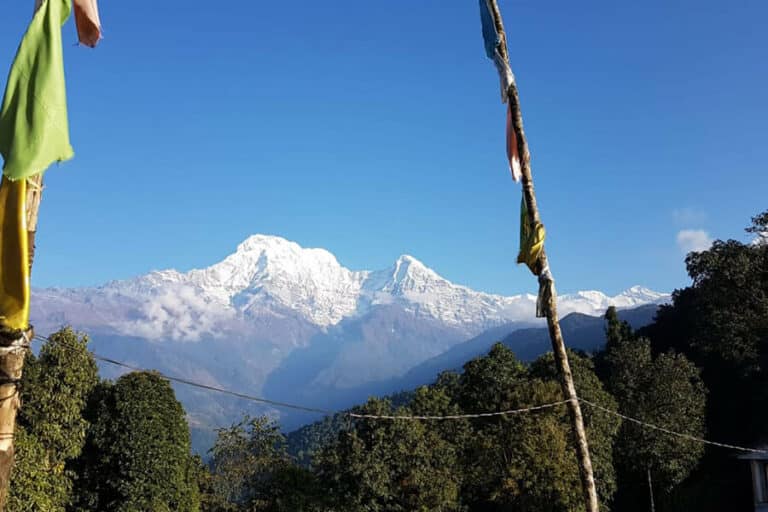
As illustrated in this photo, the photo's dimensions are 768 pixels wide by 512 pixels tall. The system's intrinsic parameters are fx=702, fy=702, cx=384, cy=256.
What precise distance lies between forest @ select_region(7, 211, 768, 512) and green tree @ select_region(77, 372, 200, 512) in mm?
58

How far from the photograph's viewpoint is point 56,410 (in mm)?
28500

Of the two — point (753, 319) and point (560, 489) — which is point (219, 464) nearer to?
point (560, 489)

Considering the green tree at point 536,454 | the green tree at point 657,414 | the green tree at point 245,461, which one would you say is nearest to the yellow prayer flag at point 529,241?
the green tree at point 536,454

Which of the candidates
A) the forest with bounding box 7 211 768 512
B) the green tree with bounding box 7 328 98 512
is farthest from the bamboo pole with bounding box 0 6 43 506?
the green tree with bounding box 7 328 98 512

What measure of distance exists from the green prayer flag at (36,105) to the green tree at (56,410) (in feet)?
76.6

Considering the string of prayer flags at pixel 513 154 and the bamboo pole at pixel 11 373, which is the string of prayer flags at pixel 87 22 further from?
the string of prayer flags at pixel 513 154

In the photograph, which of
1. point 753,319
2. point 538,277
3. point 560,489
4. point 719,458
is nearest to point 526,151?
point 538,277

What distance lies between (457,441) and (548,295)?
27.1 metres

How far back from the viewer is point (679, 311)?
2496 inches

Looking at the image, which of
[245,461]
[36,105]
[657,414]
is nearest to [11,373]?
[36,105]

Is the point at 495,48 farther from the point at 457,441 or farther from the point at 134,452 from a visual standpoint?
the point at 457,441

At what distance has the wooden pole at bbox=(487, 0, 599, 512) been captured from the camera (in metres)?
13.4

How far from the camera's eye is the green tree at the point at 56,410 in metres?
27.7

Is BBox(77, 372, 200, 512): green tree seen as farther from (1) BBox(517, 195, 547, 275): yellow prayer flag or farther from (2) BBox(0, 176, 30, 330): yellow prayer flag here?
(2) BBox(0, 176, 30, 330): yellow prayer flag
